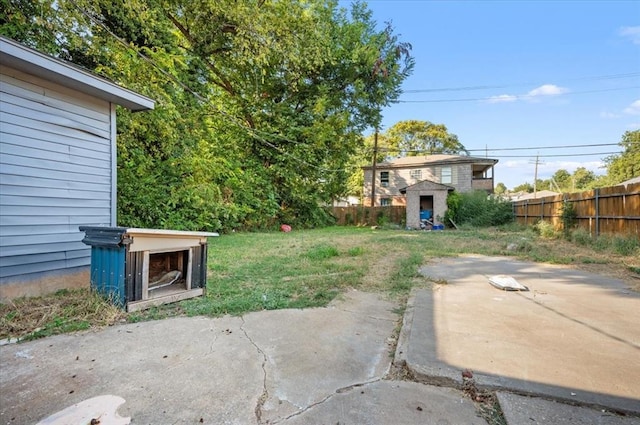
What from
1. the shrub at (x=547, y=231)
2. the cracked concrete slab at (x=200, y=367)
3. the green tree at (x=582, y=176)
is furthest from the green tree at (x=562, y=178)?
the cracked concrete slab at (x=200, y=367)

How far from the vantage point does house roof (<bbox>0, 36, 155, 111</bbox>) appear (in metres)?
2.99

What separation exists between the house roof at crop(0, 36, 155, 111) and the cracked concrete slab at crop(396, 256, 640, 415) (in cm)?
444

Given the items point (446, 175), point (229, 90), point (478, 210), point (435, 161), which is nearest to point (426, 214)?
point (478, 210)

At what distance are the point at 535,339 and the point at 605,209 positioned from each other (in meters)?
7.98

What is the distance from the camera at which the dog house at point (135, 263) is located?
112 inches

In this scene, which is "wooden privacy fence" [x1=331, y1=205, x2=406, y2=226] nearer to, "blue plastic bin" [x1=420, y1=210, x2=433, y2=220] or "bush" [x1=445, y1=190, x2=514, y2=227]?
"blue plastic bin" [x1=420, y1=210, x2=433, y2=220]

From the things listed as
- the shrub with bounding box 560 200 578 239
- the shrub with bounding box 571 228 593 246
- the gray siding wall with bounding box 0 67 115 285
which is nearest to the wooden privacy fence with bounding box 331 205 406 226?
the shrub with bounding box 560 200 578 239

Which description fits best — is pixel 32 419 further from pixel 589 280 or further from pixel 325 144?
pixel 325 144

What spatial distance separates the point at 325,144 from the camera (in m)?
15.3

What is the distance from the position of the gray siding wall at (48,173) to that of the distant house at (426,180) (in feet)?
48.9

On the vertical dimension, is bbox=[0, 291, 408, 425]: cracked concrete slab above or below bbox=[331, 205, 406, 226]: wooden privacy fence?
below

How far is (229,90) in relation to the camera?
13.9 meters

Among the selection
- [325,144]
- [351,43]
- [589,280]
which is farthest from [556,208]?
[351,43]

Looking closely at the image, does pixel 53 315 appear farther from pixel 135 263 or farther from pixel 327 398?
pixel 327 398
